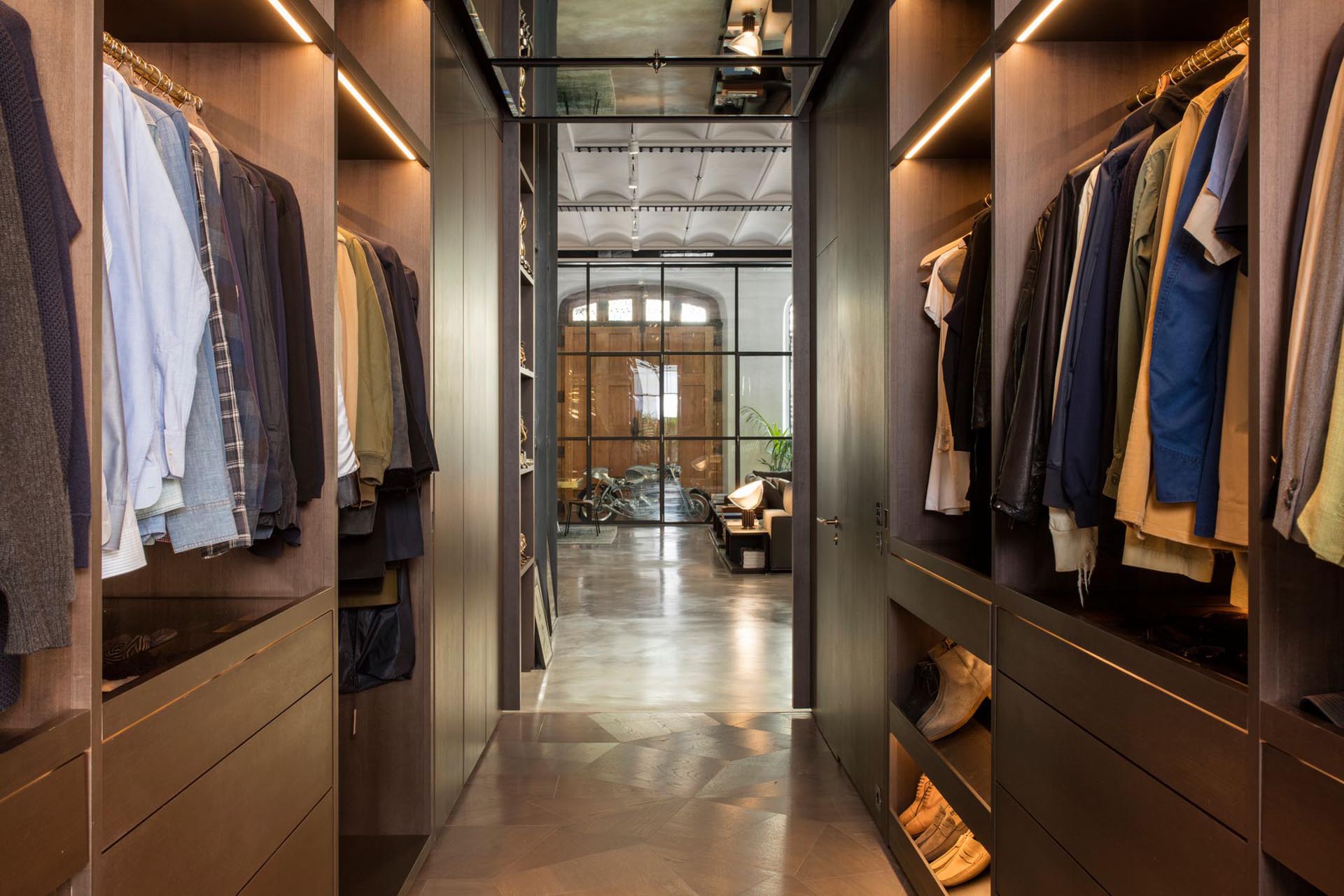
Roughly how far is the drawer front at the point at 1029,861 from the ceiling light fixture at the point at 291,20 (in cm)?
224

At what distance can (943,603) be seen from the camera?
2340 mm

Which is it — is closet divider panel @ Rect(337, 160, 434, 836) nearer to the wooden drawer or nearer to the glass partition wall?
the wooden drawer

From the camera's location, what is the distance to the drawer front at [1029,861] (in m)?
1.62

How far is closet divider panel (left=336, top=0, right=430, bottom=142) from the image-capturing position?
8.96ft

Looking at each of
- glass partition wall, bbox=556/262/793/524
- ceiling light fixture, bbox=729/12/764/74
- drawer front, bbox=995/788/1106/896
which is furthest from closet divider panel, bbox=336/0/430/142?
glass partition wall, bbox=556/262/793/524

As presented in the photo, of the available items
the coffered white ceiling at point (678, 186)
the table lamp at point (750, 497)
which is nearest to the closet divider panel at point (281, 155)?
the coffered white ceiling at point (678, 186)

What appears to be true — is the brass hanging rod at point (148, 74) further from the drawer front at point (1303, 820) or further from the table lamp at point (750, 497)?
the table lamp at point (750, 497)

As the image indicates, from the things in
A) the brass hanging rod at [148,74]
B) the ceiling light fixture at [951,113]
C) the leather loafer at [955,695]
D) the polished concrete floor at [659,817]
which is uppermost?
the ceiling light fixture at [951,113]

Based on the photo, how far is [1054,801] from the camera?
170 cm

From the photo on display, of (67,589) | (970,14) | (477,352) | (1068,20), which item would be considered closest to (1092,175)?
(1068,20)

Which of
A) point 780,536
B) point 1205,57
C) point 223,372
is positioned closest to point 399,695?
point 223,372

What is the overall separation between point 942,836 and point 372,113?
2.55 meters

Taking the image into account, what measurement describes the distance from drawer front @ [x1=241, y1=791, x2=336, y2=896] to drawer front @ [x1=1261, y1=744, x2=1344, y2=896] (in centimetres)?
162

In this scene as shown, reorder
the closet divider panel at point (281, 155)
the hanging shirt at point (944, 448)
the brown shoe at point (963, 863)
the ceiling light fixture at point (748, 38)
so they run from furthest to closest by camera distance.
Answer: the ceiling light fixture at point (748, 38) → the hanging shirt at point (944, 448) → the brown shoe at point (963, 863) → the closet divider panel at point (281, 155)
